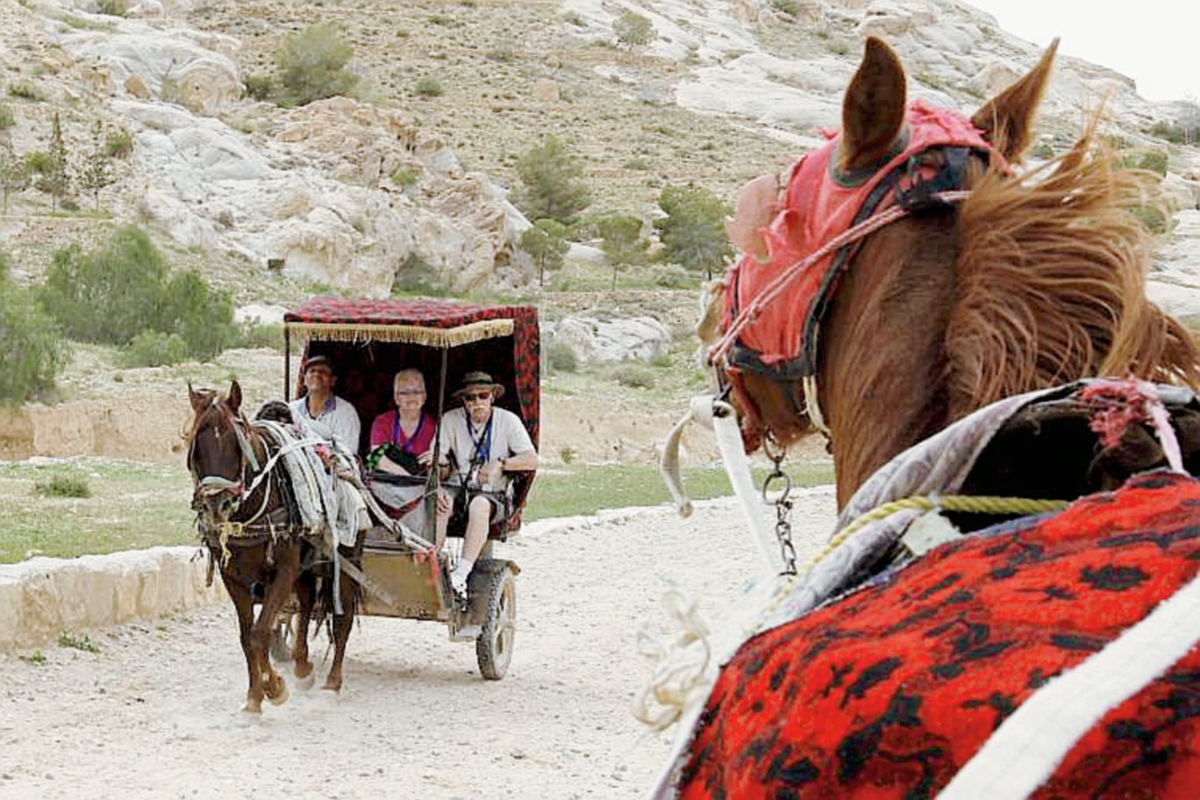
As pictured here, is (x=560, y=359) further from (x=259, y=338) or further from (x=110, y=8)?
(x=110, y=8)

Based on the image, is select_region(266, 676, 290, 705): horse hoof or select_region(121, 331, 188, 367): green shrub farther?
select_region(121, 331, 188, 367): green shrub

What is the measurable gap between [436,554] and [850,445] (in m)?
7.92

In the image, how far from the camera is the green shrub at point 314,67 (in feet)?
222

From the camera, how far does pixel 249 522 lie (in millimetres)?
9375

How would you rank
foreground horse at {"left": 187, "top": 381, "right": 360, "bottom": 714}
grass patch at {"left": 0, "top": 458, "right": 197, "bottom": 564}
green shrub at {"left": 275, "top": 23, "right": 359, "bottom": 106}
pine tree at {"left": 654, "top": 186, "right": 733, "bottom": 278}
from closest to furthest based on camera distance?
1. foreground horse at {"left": 187, "top": 381, "right": 360, "bottom": 714}
2. grass patch at {"left": 0, "top": 458, "right": 197, "bottom": 564}
3. pine tree at {"left": 654, "top": 186, "right": 733, "bottom": 278}
4. green shrub at {"left": 275, "top": 23, "right": 359, "bottom": 106}

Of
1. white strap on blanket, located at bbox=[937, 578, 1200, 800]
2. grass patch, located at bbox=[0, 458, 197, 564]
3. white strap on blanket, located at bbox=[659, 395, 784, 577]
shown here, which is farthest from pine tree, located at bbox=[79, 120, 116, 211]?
white strap on blanket, located at bbox=[937, 578, 1200, 800]

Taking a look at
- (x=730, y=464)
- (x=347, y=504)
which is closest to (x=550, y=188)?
(x=347, y=504)

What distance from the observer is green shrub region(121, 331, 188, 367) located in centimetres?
2992

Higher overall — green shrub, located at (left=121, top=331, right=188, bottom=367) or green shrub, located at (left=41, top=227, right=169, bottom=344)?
green shrub, located at (left=41, top=227, right=169, bottom=344)

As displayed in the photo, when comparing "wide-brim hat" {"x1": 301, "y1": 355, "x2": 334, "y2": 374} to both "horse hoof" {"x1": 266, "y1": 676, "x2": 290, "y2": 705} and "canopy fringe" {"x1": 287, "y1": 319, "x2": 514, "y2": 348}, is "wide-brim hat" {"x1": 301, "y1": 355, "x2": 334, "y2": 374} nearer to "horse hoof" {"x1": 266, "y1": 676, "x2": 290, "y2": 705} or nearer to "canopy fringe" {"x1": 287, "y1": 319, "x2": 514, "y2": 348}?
"canopy fringe" {"x1": 287, "y1": 319, "x2": 514, "y2": 348}

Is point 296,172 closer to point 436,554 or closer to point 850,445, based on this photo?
point 436,554

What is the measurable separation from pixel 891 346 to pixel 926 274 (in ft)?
0.35

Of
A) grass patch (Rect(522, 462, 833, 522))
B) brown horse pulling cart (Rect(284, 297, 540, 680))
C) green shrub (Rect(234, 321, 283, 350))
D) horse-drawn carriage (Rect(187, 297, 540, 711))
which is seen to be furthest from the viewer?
green shrub (Rect(234, 321, 283, 350))

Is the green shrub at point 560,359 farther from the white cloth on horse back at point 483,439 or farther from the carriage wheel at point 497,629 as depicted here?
the white cloth on horse back at point 483,439
